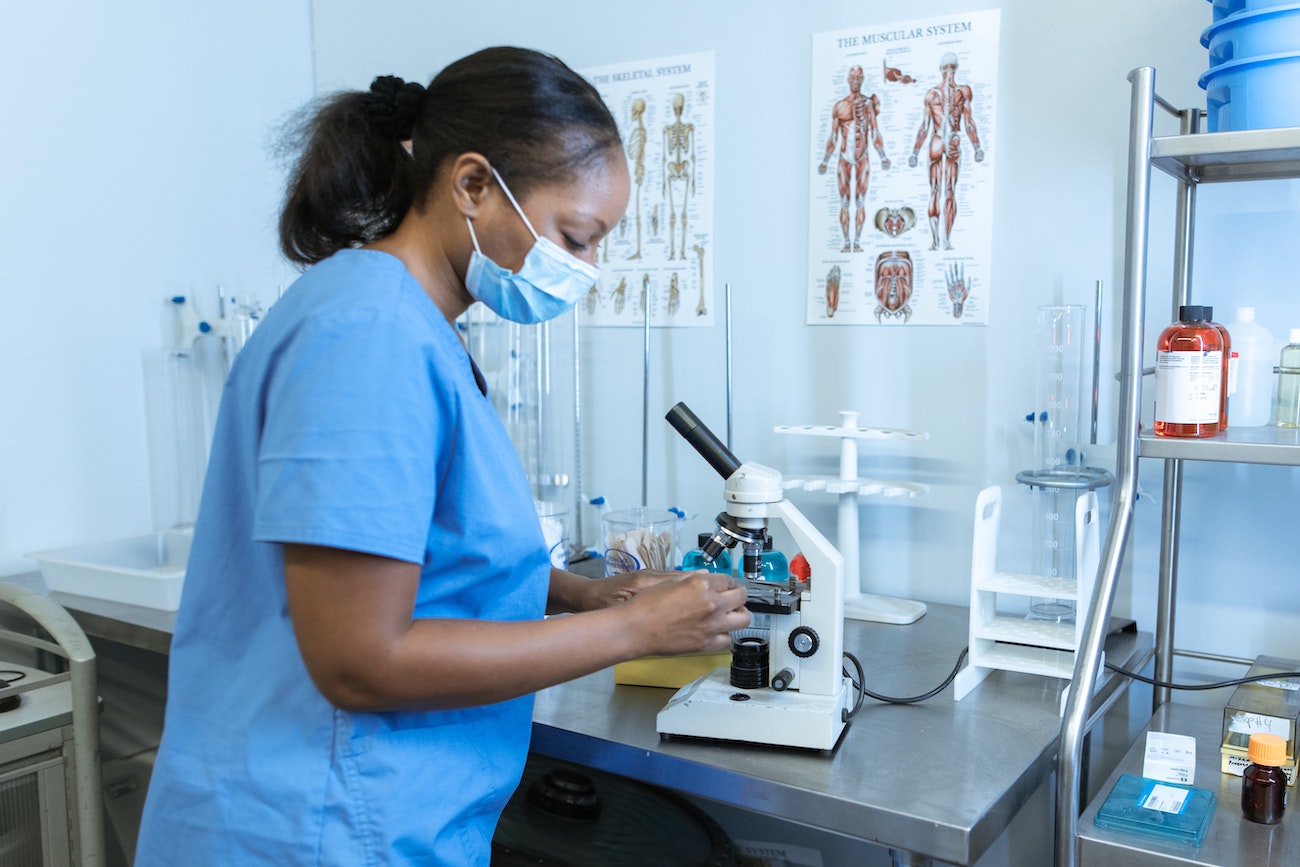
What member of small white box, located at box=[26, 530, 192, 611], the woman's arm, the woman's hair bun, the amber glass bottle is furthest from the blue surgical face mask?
small white box, located at box=[26, 530, 192, 611]

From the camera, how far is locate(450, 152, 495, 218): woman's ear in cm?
96

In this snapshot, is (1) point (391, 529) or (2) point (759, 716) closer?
(1) point (391, 529)

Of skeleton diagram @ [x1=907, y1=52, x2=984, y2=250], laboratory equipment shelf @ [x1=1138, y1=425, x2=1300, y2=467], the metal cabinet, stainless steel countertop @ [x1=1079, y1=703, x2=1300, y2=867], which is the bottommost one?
the metal cabinet

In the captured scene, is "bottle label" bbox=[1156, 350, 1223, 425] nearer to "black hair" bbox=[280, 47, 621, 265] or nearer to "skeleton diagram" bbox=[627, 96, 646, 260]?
"black hair" bbox=[280, 47, 621, 265]

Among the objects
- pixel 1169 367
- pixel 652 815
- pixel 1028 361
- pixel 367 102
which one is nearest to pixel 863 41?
pixel 1028 361

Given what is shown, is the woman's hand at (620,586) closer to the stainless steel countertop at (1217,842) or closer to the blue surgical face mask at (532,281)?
the blue surgical face mask at (532,281)

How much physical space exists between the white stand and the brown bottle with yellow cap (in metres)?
0.62

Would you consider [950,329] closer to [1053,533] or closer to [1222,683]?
[1053,533]

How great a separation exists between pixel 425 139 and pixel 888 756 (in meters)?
0.86

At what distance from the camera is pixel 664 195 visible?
81.0 inches

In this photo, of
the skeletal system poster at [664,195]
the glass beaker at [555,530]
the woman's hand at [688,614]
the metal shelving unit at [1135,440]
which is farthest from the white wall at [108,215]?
the metal shelving unit at [1135,440]

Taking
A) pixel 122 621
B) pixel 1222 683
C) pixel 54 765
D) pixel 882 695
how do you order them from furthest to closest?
pixel 122 621, pixel 54 765, pixel 1222 683, pixel 882 695

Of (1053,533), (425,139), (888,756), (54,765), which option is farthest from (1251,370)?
(54,765)

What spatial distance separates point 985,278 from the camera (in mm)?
1722
